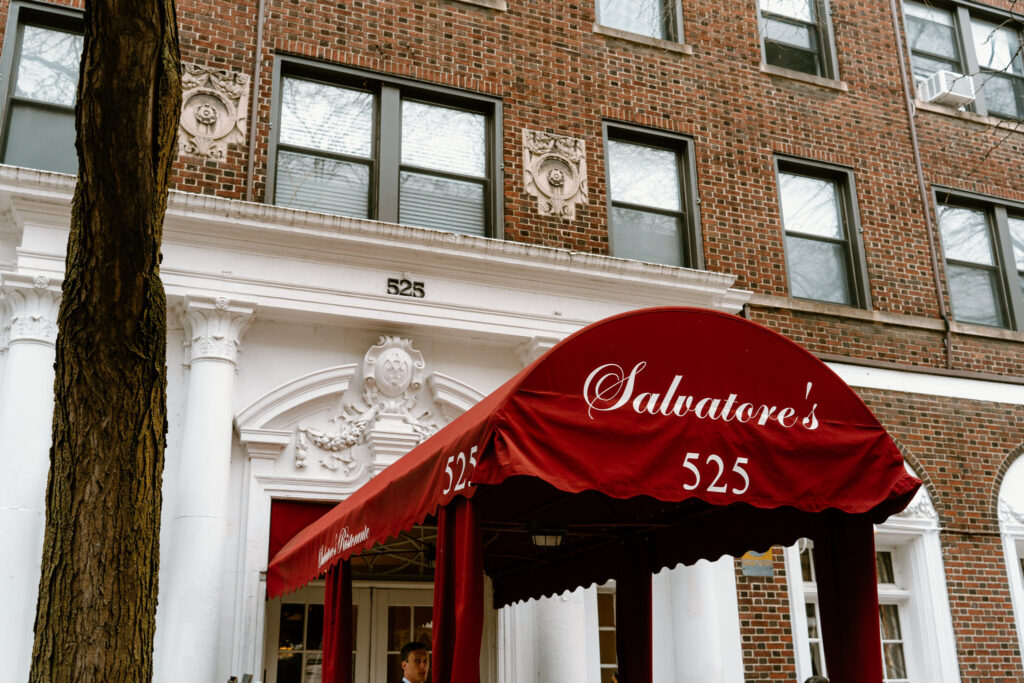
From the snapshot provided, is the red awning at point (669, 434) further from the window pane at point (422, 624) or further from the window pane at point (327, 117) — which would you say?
the window pane at point (327, 117)

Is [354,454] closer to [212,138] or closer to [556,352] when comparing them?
[212,138]

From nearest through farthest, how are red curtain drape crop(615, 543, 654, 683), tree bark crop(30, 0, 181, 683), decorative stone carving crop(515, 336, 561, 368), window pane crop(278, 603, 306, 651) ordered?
tree bark crop(30, 0, 181, 683) → red curtain drape crop(615, 543, 654, 683) → window pane crop(278, 603, 306, 651) → decorative stone carving crop(515, 336, 561, 368)

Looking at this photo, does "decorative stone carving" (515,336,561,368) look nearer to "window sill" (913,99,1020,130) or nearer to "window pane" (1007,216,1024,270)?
"window sill" (913,99,1020,130)

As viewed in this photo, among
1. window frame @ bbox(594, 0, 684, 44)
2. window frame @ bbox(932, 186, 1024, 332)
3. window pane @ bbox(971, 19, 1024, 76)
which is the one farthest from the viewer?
window pane @ bbox(971, 19, 1024, 76)

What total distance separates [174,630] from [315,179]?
184 inches

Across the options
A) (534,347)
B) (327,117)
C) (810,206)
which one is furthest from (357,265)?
(810,206)

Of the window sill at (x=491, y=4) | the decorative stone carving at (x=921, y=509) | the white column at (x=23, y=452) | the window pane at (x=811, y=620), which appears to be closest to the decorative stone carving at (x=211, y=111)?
the white column at (x=23, y=452)

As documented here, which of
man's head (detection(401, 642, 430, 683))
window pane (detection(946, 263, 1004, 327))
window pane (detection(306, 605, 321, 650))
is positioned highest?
window pane (detection(946, 263, 1004, 327))

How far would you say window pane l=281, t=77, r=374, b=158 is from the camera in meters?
10.8

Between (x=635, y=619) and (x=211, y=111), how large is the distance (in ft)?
20.6

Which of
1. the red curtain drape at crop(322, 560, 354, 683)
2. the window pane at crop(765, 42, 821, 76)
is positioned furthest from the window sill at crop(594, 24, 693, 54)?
the red curtain drape at crop(322, 560, 354, 683)

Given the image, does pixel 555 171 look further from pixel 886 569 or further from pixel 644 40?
pixel 886 569

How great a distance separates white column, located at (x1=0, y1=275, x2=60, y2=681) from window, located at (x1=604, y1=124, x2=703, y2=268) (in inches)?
237

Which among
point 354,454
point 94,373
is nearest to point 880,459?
point 94,373
